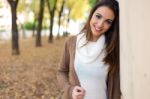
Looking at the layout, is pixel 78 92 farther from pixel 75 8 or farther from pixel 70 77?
pixel 75 8

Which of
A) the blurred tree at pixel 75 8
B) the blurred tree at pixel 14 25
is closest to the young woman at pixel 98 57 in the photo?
the blurred tree at pixel 14 25

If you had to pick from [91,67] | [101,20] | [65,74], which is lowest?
[65,74]

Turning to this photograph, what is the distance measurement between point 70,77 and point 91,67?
253 mm

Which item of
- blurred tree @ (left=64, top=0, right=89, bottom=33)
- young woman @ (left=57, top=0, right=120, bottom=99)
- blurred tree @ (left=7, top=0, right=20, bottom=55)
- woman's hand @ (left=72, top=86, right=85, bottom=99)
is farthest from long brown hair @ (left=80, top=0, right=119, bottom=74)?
blurred tree @ (left=64, top=0, right=89, bottom=33)

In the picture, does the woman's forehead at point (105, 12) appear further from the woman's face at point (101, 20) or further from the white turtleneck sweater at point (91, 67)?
the white turtleneck sweater at point (91, 67)

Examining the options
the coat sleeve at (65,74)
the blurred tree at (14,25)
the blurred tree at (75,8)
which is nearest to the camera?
the coat sleeve at (65,74)

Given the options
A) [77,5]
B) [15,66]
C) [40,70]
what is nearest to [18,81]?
[40,70]

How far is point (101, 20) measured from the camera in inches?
96.6

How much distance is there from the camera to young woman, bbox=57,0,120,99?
2457mm

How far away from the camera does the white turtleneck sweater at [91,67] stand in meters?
2.47

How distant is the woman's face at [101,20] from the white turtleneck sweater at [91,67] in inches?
2.3

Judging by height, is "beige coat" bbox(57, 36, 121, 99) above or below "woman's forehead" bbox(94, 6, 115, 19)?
below

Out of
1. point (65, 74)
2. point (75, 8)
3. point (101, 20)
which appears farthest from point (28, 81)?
point (75, 8)

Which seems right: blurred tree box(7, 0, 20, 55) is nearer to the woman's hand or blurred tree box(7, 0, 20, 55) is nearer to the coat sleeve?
the coat sleeve
